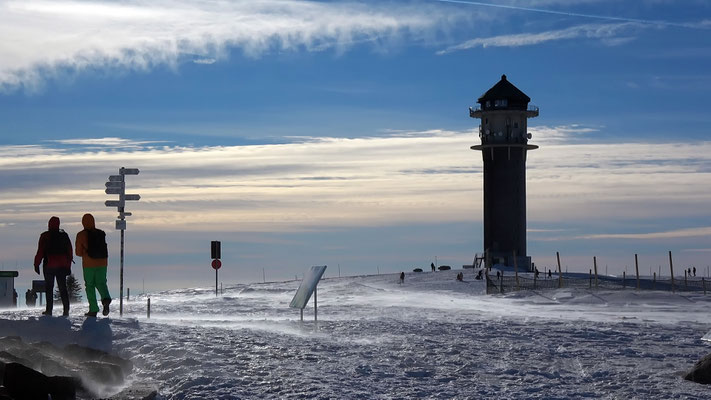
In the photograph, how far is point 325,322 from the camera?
23453 mm

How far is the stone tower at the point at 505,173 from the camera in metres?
63.5

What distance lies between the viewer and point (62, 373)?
1495 centimetres

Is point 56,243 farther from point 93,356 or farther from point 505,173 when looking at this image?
point 505,173

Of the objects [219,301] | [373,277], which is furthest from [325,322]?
[373,277]

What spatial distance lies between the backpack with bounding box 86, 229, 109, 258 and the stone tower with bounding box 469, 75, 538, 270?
4494 centimetres

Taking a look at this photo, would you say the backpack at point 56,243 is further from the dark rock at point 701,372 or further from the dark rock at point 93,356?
the dark rock at point 701,372

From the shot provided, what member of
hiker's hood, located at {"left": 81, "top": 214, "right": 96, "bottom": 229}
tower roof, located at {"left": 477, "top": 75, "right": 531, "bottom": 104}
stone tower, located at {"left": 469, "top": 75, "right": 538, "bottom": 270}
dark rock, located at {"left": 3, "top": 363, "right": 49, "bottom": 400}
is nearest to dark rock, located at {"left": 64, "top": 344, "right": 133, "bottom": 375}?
dark rock, located at {"left": 3, "top": 363, "right": 49, "bottom": 400}

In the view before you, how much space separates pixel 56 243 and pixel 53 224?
48 cm

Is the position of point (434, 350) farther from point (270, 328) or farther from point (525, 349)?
point (270, 328)

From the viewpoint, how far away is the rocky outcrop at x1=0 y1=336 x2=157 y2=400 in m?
13.3

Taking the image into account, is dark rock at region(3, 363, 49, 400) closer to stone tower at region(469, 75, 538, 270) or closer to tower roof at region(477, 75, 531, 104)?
stone tower at region(469, 75, 538, 270)

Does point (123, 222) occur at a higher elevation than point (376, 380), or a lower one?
higher

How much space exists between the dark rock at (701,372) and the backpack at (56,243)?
13.9 meters

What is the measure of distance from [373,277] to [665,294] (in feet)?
75.5
